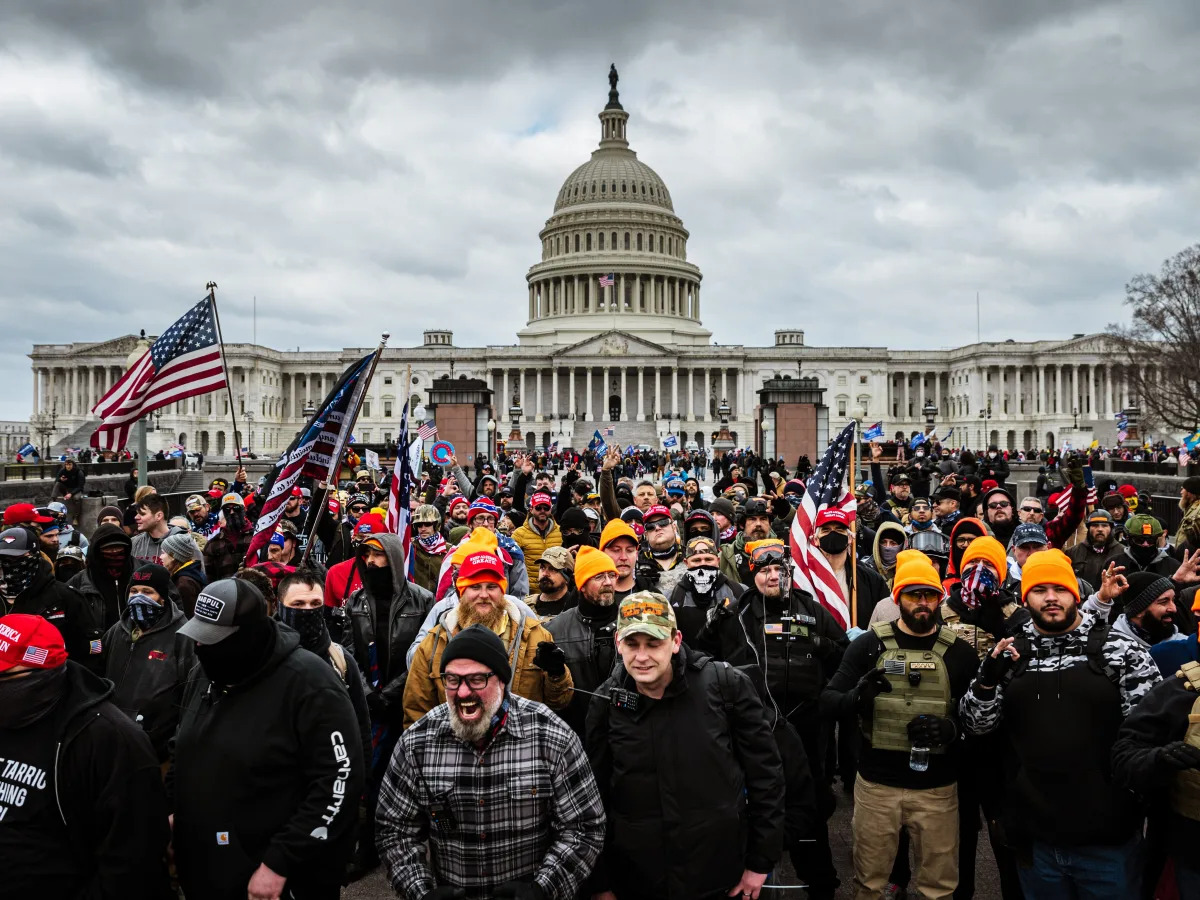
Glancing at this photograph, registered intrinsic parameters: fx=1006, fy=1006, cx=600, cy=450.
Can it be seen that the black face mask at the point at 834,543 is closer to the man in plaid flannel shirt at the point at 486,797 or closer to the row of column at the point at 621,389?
the man in plaid flannel shirt at the point at 486,797

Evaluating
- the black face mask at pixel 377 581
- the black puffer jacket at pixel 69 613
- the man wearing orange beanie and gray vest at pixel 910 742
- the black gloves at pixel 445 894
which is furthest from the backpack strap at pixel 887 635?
the black puffer jacket at pixel 69 613

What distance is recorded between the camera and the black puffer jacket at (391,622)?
6578 mm

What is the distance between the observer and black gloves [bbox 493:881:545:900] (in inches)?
148

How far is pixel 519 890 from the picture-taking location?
378cm

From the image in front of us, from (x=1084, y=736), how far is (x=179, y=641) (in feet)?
15.0

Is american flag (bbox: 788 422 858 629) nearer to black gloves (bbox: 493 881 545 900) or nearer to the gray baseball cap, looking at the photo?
black gloves (bbox: 493 881 545 900)

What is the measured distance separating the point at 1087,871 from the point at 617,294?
4167 inches

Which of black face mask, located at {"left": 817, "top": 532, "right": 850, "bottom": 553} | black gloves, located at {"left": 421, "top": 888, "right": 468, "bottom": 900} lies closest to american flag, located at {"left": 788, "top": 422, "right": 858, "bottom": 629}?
black face mask, located at {"left": 817, "top": 532, "right": 850, "bottom": 553}

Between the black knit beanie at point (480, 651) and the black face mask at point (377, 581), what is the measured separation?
305 cm

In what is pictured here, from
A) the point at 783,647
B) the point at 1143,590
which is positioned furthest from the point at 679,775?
the point at 1143,590

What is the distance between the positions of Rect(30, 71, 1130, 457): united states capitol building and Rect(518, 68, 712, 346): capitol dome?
229 mm

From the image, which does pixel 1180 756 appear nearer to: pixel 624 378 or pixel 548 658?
pixel 548 658

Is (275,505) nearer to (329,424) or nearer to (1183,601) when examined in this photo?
(329,424)

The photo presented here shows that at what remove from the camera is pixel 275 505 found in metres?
7.82
